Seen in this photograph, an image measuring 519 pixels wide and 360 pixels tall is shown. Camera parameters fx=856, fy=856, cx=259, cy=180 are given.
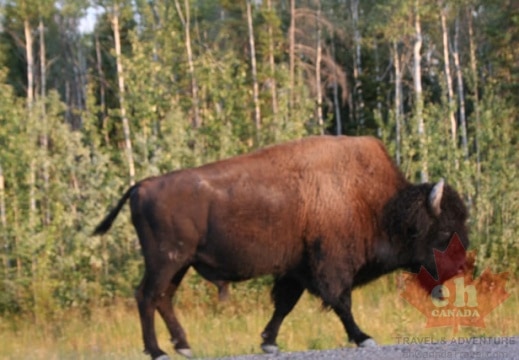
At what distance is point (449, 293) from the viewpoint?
→ 26.1 feet

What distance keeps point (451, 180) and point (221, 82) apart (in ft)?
21.6

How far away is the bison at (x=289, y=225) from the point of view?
7324 mm

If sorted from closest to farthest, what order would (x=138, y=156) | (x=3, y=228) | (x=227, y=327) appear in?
(x=227, y=327)
(x=3, y=228)
(x=138, y=156)

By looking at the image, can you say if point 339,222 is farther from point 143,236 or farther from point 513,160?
point 513,160

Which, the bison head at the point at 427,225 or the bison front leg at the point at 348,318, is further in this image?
the bison head at the point at 427,225

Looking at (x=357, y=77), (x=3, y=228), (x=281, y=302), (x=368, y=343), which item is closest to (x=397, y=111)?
(x=3, y=228)

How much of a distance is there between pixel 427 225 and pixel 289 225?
1271mm

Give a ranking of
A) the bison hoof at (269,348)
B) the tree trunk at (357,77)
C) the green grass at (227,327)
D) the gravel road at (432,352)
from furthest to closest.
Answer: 1. the tree trunk at (357,77)
2. the green grass at (227,327)
3. the bison hoof at (269,348)
4. the gravel road at (432,352)

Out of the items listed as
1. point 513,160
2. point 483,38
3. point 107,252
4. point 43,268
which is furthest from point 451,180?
point 483,38

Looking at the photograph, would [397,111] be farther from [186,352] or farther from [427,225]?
[186,352]

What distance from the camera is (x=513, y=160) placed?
1538 centimetres

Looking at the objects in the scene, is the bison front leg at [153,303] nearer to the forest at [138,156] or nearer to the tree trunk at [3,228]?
the forest at [138,156]

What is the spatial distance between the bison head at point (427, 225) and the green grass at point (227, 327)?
2.54 feet

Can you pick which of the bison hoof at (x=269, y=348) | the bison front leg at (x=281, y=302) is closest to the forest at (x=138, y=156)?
the bison front leg at (x=281, y=302)
